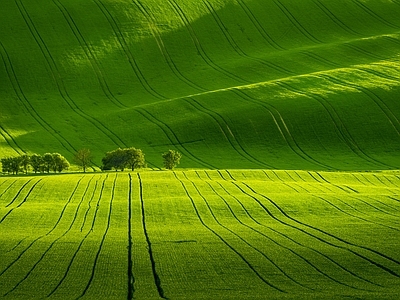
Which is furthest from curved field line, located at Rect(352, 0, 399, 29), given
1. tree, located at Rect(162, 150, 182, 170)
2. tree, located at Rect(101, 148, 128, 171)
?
tree, located at Rect(101, 148, 128, 171)

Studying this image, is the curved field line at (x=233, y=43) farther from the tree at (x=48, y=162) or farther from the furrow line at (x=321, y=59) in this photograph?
the tree at (x=48, y=162)

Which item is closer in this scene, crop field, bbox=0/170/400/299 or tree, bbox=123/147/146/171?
crop field, bbox=0/170/400/299

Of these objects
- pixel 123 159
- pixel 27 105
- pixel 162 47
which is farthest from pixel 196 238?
pixel 162 47

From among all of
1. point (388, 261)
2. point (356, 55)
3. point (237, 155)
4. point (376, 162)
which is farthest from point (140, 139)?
point (388, 261)

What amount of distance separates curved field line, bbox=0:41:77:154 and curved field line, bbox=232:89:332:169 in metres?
19.3

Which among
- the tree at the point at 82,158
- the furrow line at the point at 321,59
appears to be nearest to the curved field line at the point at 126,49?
the furrow line at the point at 321,59

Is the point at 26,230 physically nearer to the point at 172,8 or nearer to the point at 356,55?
the point at 356,55

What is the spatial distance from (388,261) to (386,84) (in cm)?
6706

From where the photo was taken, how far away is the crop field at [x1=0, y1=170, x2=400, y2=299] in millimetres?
19828

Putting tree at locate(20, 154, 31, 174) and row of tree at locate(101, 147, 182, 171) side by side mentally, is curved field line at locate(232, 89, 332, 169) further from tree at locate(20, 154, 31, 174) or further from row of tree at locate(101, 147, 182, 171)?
tree at locate(20, 154, 31, 174)

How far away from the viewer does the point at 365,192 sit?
141ft

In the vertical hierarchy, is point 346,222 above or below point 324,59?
below

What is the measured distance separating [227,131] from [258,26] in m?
36.4

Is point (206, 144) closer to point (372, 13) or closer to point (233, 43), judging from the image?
point (233, 43)
